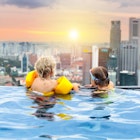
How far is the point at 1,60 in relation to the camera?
30.9ft

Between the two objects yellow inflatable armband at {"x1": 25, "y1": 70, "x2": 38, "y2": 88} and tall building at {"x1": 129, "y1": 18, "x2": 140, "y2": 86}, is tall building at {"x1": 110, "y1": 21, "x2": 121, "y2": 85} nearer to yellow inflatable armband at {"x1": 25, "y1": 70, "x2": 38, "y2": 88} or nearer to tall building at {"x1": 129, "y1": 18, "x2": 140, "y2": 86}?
tall building at {"x1": 129, "y1": 18, "x2": 140, "y2": 86}

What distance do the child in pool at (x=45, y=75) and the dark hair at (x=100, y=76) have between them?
50 cm

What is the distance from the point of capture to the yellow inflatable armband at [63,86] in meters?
4.85

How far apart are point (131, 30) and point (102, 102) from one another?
10551mm

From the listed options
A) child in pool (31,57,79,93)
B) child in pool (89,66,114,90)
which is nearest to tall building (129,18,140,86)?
child in pool (89,66,114,90)

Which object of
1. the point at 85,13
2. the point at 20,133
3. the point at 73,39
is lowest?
the point at 20,133

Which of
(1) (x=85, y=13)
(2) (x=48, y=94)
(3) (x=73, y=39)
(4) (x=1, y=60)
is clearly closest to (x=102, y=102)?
(2) (x=48, y=94)

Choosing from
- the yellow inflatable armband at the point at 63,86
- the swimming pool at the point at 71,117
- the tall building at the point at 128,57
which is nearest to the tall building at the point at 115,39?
the tall building at the point at 128,57

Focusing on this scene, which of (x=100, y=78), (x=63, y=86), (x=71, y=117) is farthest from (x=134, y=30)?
(x=71, y=117)

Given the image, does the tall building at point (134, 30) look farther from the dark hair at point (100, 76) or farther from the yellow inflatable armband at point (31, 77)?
the yellow inflatable armband at point (31, 77)

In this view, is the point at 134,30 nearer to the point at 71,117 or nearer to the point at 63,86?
the point at 63,86

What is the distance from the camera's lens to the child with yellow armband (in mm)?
4812

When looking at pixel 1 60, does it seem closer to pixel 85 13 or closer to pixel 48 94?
pixel 48 94

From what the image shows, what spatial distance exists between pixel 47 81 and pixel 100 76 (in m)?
0.65
